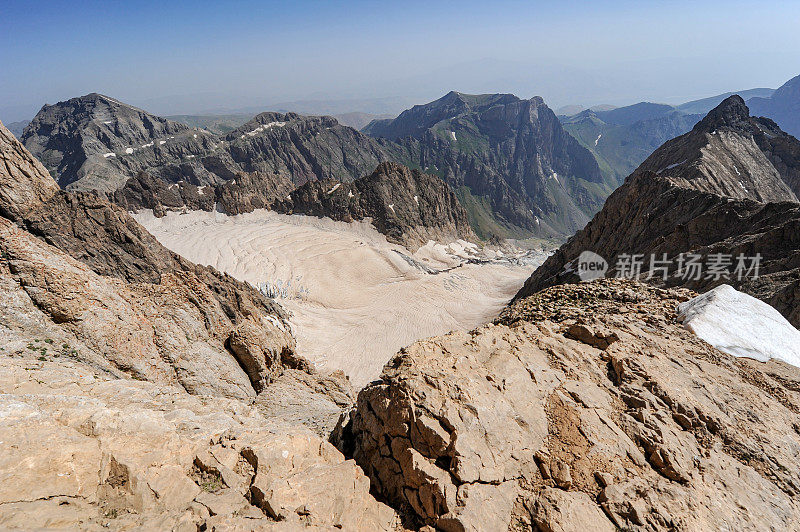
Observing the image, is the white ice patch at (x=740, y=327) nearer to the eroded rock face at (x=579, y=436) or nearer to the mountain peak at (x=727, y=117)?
the eroded rock face at (x=579, y=436)

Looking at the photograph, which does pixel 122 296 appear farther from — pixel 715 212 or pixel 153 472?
pixel 715 212

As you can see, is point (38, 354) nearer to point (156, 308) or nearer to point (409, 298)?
point (156, 308)

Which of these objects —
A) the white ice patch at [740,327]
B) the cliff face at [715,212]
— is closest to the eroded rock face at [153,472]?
the white ice patch at [740,327]

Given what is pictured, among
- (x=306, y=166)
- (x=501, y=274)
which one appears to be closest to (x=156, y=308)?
(x=501, y=274)

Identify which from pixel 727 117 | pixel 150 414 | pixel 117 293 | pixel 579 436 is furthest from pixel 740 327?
pixel 727 117

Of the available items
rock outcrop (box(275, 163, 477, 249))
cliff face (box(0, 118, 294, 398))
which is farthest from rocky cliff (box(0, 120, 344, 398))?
rock outcrop (box(275, 163, 477, 249))

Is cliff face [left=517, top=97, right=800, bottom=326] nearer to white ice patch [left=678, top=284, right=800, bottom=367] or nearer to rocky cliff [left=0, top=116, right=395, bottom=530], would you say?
white ice patch [left=678, top=284, right=800, bottom=367]
